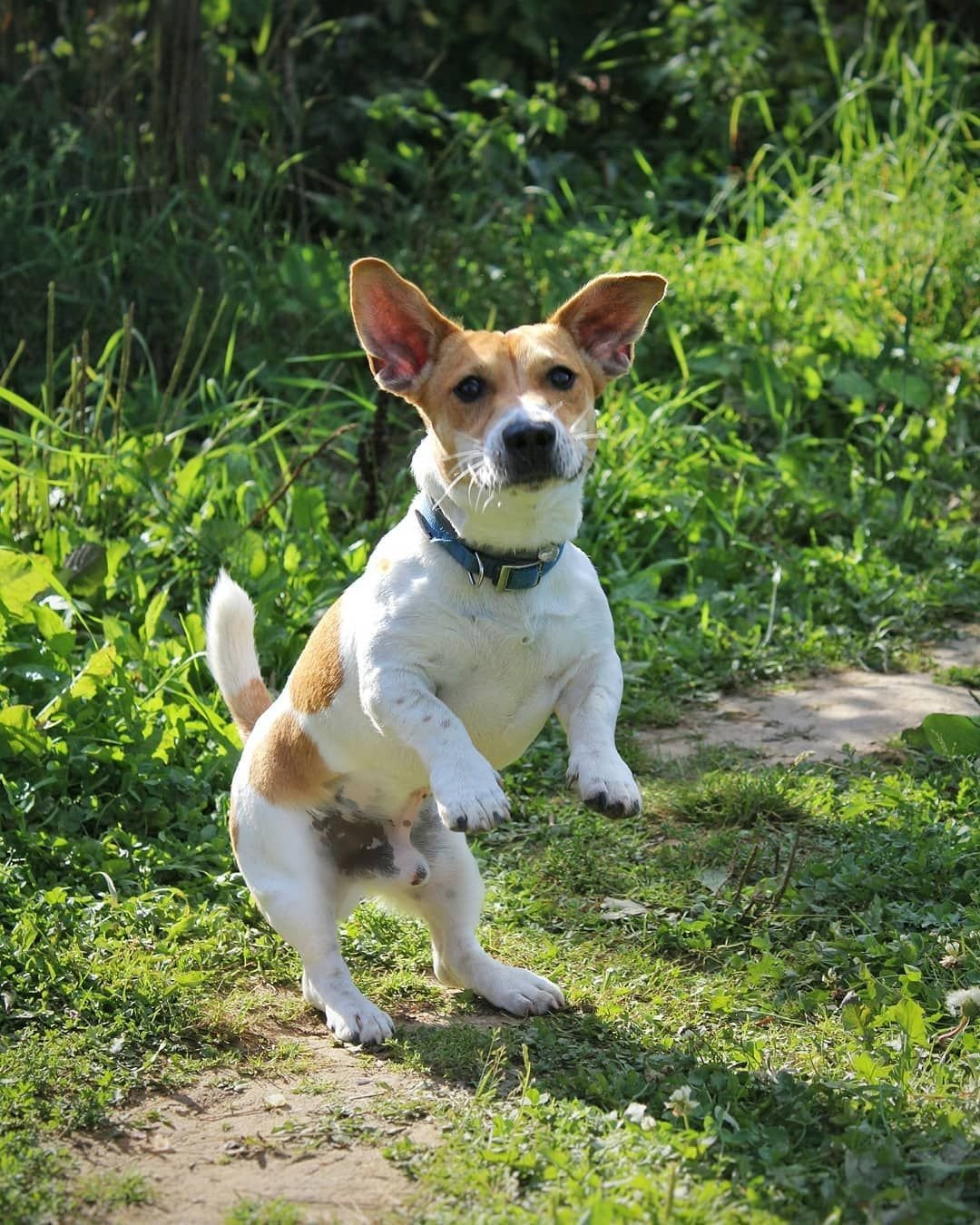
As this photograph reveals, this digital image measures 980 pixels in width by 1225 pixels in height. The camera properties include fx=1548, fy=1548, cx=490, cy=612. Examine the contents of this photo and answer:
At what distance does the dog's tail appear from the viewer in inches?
160

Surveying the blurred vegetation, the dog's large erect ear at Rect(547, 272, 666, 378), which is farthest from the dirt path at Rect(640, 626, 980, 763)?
the blurred vegetation

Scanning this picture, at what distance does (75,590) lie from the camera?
5.25m

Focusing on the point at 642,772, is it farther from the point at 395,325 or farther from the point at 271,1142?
the point at 271,1142

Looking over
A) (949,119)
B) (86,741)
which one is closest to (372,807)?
(86,741)

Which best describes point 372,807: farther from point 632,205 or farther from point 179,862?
point 632,205

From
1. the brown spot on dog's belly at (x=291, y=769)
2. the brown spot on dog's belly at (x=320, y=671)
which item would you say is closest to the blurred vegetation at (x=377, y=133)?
the brown spot on dog's belly at (x=320, y=671)

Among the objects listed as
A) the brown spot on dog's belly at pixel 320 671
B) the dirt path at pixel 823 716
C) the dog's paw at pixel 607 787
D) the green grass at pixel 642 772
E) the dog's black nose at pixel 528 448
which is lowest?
the dirt path at pixel 823 716

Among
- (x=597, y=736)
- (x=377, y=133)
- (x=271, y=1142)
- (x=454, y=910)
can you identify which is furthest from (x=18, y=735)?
(x=377, y=133)

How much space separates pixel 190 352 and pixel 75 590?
2.30m

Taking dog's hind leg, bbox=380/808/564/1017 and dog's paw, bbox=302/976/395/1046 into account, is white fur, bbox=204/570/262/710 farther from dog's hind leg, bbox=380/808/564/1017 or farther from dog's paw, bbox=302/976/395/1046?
dog's paw, bbox=302/976/395/1046

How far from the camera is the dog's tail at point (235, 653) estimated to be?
13.3 feet

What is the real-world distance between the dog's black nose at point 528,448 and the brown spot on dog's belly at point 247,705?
4.01ft

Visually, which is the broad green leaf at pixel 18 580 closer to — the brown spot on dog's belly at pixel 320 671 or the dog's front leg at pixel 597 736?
the brown spot on dog's belly at pixel 320 671

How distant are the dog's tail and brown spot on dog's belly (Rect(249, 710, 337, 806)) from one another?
0.40 m
